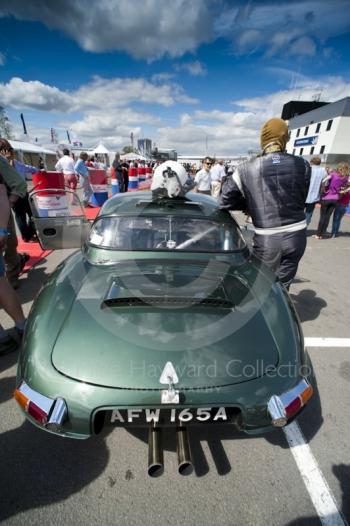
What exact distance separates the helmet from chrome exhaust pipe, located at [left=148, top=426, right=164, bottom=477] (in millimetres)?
2052

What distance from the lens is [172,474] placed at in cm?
155

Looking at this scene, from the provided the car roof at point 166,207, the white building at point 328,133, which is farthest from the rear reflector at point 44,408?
the white building at point 328,133

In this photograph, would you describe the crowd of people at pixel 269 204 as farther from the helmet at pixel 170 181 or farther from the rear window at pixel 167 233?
the helmet at pixel 170 181

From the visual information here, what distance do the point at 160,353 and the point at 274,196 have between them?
1753 mm

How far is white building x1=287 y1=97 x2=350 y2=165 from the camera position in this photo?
38844 mm

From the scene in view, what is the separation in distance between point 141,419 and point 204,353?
467mm

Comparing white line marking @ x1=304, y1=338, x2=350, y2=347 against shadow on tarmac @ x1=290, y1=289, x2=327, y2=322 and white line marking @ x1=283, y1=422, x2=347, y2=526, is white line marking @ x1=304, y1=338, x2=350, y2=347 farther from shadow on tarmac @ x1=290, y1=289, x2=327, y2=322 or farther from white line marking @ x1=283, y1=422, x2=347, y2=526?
white line marking @ x1=283, y1=422, x2=347, y2=526

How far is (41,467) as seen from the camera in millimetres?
1551

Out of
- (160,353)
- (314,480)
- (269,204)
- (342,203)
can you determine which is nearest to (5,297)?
(160,353)

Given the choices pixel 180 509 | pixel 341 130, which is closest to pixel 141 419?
pixel 180 509

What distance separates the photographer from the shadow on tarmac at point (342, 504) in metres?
1.35

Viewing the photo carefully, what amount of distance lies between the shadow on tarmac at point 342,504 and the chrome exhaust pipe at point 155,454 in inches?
30.9

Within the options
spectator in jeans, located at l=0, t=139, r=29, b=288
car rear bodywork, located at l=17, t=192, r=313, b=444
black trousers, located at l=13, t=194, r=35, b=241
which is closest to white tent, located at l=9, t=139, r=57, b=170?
black trousers, located at l=13, t=194, r=35, b=241

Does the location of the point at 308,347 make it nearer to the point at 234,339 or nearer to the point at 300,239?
the point at 300,239
